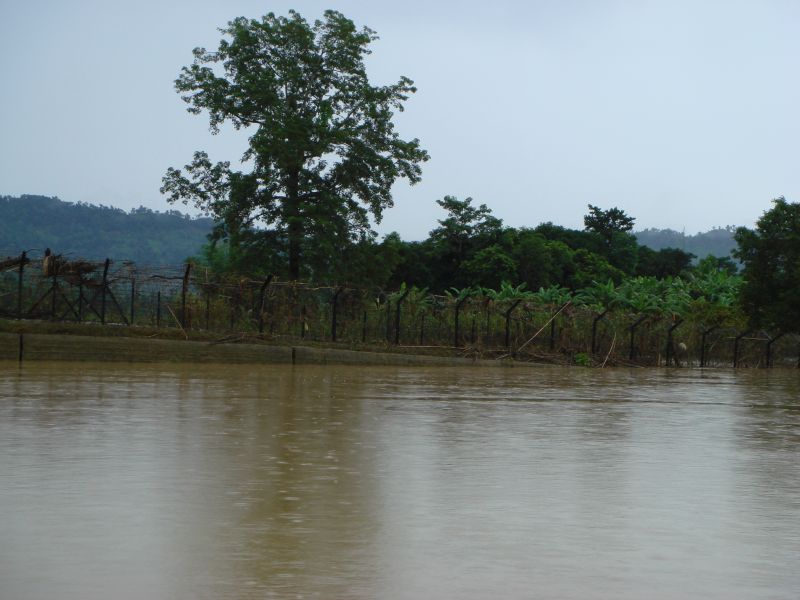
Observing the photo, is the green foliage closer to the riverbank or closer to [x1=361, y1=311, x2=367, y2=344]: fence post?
[x1=361, y1=311, x2=367, y2=344]: fence post

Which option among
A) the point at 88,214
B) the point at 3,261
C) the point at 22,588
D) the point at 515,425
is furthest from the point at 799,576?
the point at 88,214

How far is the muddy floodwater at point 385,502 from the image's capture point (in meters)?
3.67

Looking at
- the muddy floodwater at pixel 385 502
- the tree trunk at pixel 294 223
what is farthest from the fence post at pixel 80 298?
the tree trunk at pixel 294 223

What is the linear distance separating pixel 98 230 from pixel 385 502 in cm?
13369

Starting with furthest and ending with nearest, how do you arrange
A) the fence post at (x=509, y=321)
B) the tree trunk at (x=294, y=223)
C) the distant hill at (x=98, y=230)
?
the distant hill at (x=98, y=230) < the tree trunk at (x=294, y=223) < the fence post at (x=509, y=321)

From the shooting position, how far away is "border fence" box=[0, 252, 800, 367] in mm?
22516

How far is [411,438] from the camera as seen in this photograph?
812 cm

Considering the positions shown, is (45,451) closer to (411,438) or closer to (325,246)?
(411,438)

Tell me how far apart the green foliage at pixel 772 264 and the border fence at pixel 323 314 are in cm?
404

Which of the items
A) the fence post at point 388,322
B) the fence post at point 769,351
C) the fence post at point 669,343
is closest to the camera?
the fence post at point 388,322

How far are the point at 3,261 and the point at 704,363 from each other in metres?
21.4

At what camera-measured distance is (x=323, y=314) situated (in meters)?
25.6

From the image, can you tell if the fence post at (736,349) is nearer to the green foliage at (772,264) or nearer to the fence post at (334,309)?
the green foliage at (772,264)

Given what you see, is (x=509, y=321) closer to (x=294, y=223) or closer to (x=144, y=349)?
(x=144, y=349)
